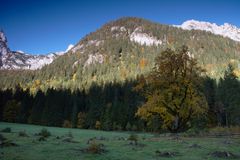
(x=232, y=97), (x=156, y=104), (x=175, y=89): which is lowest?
(x=156, y=104)

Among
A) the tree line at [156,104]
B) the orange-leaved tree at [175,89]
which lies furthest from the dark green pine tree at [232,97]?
the orange-leaved tree at [175,89]

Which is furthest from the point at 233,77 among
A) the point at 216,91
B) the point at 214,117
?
the point at 214,117

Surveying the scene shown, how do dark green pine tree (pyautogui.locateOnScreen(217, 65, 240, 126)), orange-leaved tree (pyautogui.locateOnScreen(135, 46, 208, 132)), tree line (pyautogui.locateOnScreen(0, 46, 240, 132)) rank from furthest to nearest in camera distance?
dark green pine tree (pyautogui.locateOnScreen(217, 65, 240, 126)), tree line (pyautogui.locateOnScreen(0, 46, 240, 132)), orange-leaved tree (pyautogui.locateOnScreen(135, 46, 208, 132))

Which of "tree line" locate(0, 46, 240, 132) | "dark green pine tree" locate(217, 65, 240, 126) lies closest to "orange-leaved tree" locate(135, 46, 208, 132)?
"tree line" locate(0, 46, 240, 132)

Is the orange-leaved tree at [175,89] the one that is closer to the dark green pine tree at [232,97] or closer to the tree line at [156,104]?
the tree line at [156,104]

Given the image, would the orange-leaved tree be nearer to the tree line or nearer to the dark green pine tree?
the tree line

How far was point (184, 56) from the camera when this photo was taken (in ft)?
101

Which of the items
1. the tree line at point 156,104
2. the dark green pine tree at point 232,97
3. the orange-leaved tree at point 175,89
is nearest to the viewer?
the orange-leaved tree at point 175,89

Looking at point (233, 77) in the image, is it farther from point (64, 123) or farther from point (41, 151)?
point (41, 151)

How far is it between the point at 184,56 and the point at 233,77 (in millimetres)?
54961

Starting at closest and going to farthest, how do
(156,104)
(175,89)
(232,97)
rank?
(175,89) < (156,104) < (232,97)

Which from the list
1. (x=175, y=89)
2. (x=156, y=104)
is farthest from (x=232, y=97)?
(x=156, y=104)

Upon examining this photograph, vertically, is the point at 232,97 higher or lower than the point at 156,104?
higher

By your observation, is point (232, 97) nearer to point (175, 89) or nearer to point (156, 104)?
point (175, 89)
